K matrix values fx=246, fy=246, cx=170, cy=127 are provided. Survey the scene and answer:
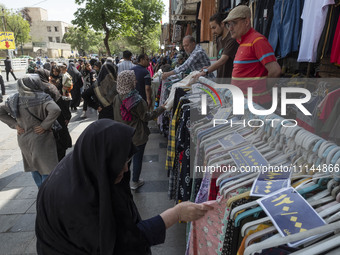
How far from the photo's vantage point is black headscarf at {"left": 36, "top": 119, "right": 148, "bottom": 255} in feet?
4.07

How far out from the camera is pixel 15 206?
12.1ft

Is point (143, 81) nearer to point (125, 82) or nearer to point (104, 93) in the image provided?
point (104, 93)

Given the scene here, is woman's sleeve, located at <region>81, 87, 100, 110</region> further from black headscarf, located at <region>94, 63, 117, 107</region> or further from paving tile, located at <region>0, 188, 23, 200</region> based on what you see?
paving tile, located at <region>0, 188, 23, 200</region>

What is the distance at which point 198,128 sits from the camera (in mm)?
2029

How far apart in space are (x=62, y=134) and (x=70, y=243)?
2.70 metres

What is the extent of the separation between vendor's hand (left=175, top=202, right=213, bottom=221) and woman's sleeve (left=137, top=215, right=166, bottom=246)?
0.13 metres

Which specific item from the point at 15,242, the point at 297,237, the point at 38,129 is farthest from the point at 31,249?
the point at 297,237

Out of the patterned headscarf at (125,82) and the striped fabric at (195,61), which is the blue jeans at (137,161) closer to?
the patterned headscarf at (125,82)

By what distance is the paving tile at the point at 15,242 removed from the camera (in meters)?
2.81


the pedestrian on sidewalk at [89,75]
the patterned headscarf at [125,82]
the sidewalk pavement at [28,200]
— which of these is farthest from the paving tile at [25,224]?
the pedestrian on sidewalk at [89,75]

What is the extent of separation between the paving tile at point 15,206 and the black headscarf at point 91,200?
2753mm

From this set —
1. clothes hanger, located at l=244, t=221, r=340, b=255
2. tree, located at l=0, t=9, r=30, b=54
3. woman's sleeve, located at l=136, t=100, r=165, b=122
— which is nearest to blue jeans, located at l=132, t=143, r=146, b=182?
woman's sleeve, located at l=136, t=100, r=165, b=122

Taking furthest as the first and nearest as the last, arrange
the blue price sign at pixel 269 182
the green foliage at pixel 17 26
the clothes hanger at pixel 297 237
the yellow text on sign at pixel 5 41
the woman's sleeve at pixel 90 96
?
1. the green foliage at pixel 17 26
2. the yellow text on sign at pixel 5 41
3. the woman's sleeve at pixel 90 96
4. the blue price sign at pixel 269 182
5. the clothes hanger at pixel 297 237

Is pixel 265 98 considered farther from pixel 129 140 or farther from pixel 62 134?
pixel 62 134
